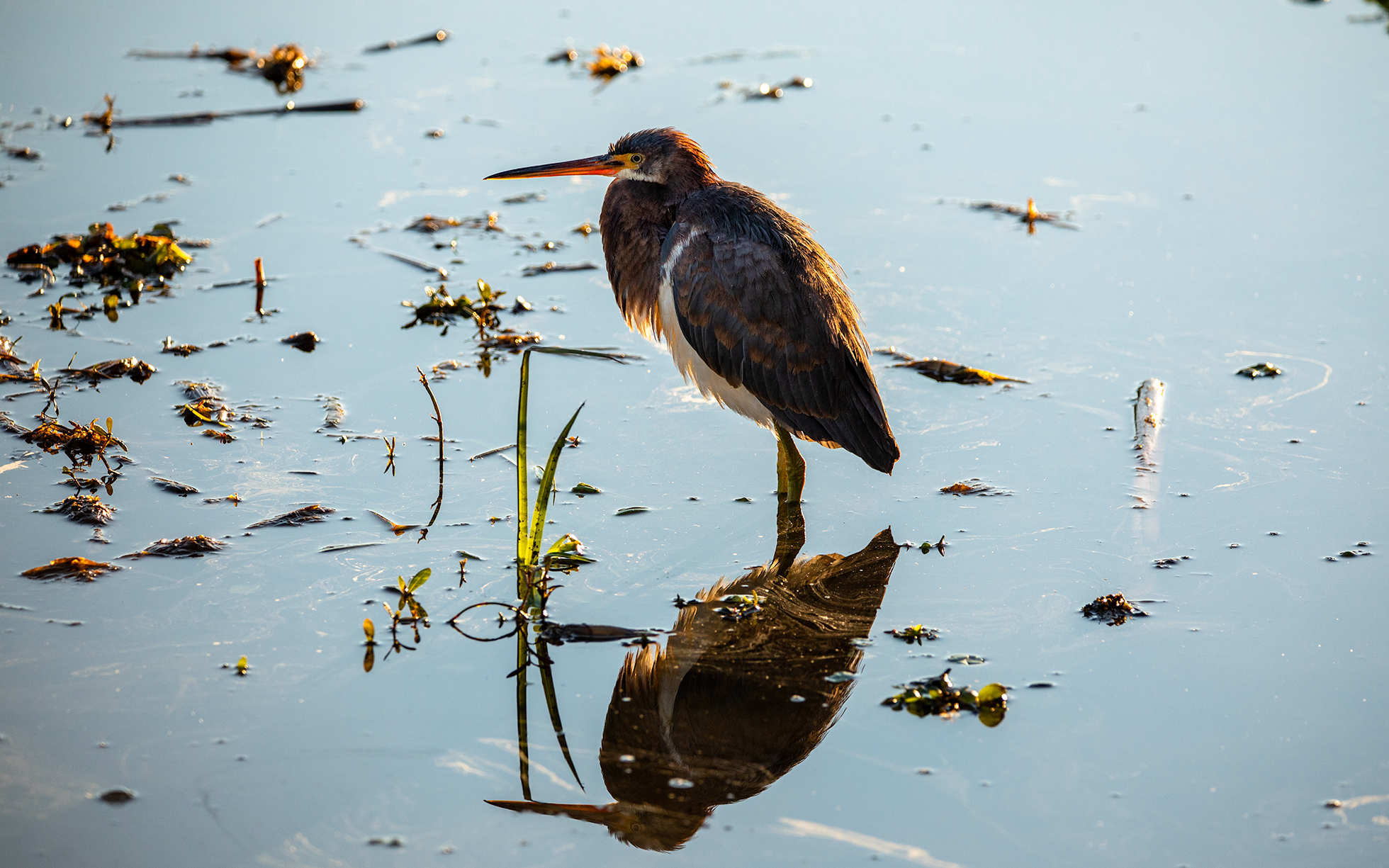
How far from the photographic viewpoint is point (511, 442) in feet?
15.3

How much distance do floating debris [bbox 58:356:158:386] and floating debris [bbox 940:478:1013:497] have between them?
3.23 meters

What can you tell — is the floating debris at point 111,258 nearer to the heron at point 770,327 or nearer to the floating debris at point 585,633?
the heron at point 770,327

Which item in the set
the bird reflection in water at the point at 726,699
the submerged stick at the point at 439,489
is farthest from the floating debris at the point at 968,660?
the submerged stick at the point at 439,489

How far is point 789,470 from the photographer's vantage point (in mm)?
4504

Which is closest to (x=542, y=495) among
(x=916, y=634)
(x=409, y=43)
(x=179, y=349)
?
(x=916, y=634)

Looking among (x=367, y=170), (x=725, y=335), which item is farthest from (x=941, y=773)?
(x=367, y=170)

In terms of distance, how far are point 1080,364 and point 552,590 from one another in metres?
2.81

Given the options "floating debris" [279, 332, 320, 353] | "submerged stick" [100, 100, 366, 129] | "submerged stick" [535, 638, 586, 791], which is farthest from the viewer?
"submerged stick" [100, 100, 366, 129]

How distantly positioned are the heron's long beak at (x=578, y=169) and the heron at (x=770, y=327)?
1.27 feet

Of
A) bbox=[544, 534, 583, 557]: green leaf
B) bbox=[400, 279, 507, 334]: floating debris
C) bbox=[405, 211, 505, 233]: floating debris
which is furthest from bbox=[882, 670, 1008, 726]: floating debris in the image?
bbox=[405, 211, 505, 233]: floating debris

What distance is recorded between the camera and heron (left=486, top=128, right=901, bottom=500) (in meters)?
4.46

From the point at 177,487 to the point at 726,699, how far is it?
2.11 m

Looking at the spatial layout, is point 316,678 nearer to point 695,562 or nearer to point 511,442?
point 695,562

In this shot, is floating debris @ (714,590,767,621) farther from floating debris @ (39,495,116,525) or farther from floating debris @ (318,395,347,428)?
floating debris @ (39,495,116,525)
